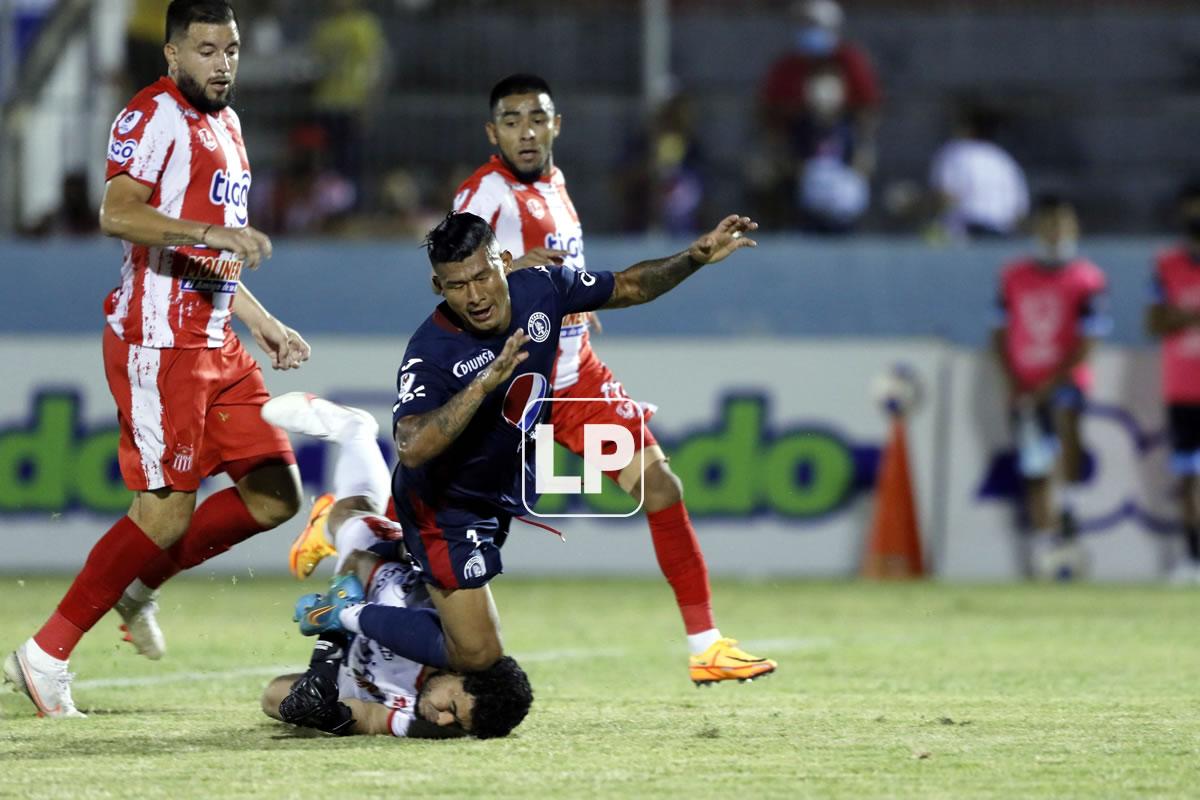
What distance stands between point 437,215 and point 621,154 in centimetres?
149

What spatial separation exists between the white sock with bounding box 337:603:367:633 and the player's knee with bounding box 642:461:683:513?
4.56 ft

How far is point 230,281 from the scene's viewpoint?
7684 millimetres

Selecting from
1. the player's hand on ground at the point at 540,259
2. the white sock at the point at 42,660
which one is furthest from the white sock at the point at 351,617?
the player's hand on ground at the point at 540,259

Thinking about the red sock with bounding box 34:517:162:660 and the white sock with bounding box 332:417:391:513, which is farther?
the white sock with bounding box 332:417:391:513

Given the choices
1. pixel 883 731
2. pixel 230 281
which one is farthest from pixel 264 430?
pixel 883 731

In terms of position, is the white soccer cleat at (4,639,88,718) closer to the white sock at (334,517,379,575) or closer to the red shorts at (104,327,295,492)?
the red shorts at (104,327,295,492)

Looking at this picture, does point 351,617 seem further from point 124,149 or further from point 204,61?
point 204,61

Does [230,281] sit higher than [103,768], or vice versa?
[230,281]

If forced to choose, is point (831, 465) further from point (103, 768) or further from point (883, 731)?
point (103, 768)

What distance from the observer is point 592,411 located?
808 cm

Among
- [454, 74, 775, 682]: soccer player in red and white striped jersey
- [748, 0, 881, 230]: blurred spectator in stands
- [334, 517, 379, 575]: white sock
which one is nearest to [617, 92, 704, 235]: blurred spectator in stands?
[748, 0, 881, 230]: blurred spectator in stands

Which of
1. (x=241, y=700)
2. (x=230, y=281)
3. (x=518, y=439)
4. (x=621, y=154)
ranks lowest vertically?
(x=241, y=700)

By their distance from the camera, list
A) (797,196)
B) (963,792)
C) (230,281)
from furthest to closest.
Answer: (797,196), (230,281), (963,792)

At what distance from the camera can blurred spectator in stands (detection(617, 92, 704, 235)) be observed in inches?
618
